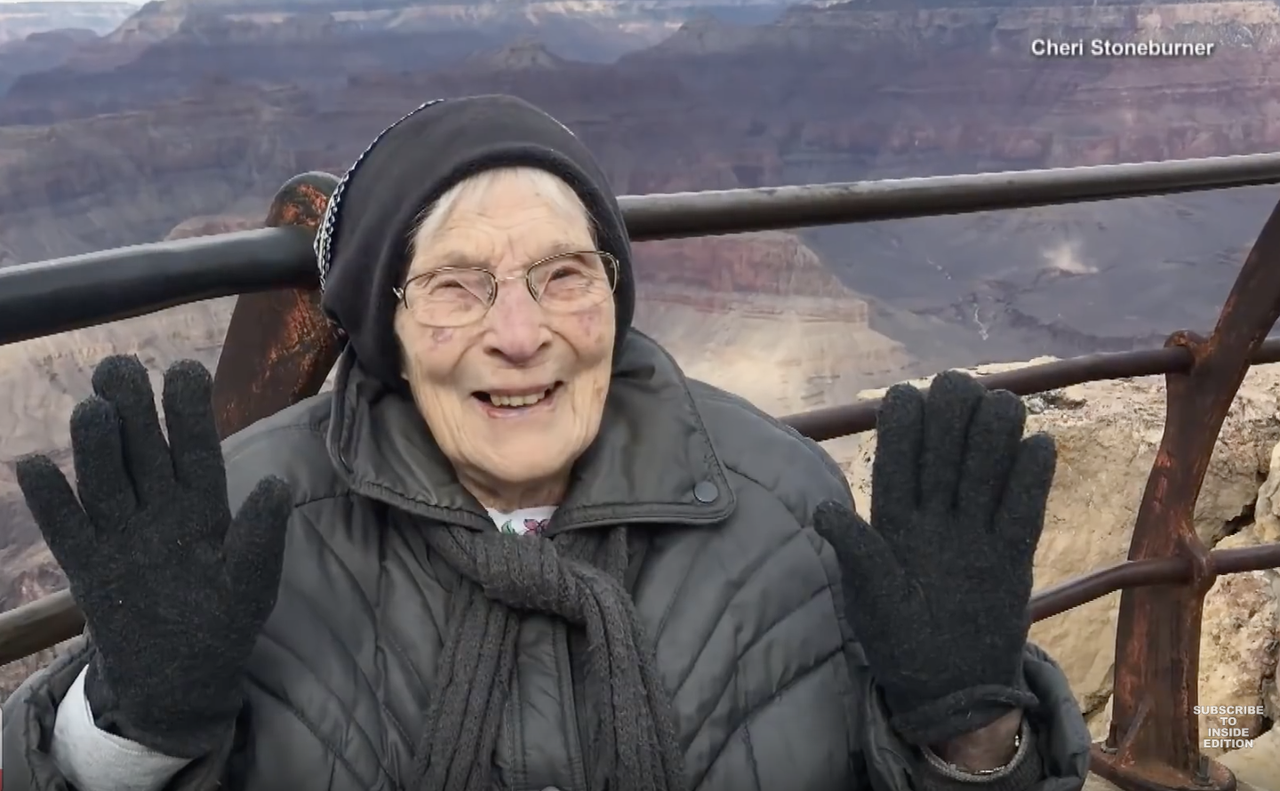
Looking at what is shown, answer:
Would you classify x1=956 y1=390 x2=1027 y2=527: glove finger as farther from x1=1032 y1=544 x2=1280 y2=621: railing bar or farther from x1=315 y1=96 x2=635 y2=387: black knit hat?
x1=1032 y1=544 x2=1280 y2=621: railing bar

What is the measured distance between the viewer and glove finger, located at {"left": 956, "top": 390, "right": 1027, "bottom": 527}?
31.3 inches

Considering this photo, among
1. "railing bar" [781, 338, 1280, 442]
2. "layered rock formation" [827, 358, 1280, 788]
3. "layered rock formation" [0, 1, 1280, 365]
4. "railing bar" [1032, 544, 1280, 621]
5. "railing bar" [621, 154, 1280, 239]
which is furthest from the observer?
"layered rock formation" [0, 1, 1280, 365]

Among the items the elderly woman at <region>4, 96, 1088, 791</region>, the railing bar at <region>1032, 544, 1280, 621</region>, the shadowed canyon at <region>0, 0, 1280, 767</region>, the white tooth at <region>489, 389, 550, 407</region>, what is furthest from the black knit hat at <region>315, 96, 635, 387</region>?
the shadowed canyon at <region>0, 0, 1280, 767</region>

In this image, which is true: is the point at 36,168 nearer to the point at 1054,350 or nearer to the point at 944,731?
the point at 1054,350

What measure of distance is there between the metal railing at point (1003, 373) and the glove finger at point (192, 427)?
14 cm

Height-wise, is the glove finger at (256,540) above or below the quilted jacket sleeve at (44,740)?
above

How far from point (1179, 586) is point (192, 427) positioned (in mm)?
1470

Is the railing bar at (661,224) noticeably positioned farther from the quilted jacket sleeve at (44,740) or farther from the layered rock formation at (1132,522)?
the layered rock formation at (1132,522)

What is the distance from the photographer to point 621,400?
3.39 feet

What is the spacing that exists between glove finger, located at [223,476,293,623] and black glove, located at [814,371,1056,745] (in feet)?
1.39

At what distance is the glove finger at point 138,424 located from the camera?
2.23 feet

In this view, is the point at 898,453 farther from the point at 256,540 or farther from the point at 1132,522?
the point at 1132,522

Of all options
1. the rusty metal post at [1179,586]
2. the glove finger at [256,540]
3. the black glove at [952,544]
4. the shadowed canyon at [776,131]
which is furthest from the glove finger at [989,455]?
the shadowed canyon at [776,131]

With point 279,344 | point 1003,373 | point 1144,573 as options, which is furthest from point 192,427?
point 1144,573
